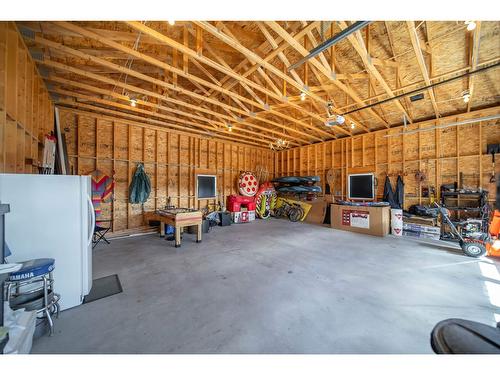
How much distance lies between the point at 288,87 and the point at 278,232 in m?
4.68

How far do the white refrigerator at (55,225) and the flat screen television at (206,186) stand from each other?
5461 millimetres

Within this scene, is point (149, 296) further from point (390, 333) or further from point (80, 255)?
point (390, 333)

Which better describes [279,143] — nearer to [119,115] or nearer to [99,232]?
[119,115]

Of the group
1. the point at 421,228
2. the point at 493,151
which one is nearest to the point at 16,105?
the point at 421,228

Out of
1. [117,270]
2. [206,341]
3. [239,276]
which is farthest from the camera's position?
[117,270]

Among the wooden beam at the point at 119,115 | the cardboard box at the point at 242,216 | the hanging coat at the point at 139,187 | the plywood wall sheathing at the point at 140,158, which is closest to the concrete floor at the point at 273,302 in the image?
the hanging coat at the point at 139,187

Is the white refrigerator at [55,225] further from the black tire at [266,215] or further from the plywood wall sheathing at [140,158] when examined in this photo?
the black tire at [266,215]

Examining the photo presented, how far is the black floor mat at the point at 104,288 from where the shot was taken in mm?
2531

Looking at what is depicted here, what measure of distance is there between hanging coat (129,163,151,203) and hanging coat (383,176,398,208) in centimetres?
886

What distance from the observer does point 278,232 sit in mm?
6289

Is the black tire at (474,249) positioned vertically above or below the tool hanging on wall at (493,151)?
below

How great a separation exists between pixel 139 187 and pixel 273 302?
5.97 metres

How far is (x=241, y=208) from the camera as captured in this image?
8.41 meters
